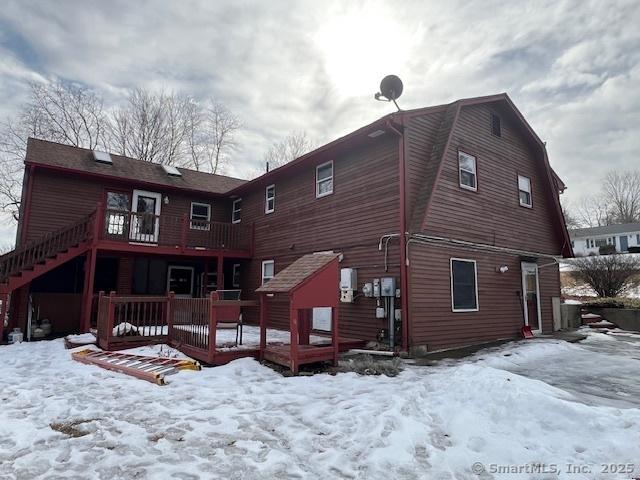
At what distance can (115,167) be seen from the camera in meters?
15.1

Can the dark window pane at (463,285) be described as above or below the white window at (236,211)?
below

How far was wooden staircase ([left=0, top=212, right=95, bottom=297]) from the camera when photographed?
1062 centimetres

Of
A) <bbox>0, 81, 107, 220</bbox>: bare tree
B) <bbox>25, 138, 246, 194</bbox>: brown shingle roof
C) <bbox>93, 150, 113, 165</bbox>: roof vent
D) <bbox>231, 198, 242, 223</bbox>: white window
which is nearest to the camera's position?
<bbox>25, 138, 246, 194</bbox>: brown shingle roof

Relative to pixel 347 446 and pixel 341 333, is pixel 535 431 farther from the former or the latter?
pixel 341 333

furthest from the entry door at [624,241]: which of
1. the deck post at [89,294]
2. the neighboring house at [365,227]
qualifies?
the deck post at [89,294]

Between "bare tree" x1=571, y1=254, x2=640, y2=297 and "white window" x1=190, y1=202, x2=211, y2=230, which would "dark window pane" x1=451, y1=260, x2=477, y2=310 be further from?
"bare tree" x1=571, y1=254, x2=640, y2=297

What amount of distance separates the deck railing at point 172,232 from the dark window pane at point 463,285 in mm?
7948

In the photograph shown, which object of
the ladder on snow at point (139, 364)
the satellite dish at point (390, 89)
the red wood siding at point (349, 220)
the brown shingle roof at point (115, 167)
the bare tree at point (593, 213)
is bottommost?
the ladder on snow at point (139, 364)

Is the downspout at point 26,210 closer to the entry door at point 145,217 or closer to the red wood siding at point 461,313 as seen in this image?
the entry door at point 145,217

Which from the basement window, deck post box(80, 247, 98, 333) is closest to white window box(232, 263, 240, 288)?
deck post box(80, 247, 98, 333)

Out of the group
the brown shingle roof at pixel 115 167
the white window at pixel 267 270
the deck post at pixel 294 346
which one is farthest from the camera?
the white window at pixel 267 270

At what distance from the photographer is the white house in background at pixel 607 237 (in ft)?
134

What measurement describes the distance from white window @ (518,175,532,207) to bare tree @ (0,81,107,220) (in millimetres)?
24685

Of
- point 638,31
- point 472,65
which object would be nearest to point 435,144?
point 472,65
